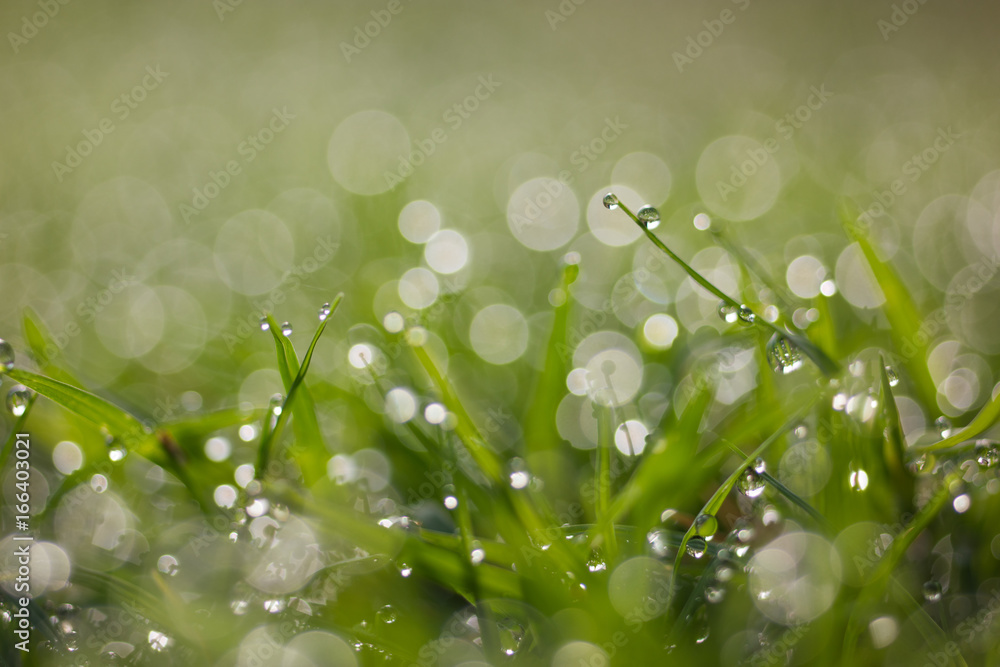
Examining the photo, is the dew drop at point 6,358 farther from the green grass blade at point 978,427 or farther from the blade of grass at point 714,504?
the green grass blade at point 978,427

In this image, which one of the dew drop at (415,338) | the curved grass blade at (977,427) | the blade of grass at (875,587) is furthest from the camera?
the dew drop at (415,338)

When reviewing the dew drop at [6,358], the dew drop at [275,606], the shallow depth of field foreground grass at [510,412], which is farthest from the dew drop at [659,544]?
the dew drop at [6,358]

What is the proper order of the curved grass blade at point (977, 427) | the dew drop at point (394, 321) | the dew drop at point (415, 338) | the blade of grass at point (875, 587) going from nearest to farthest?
the blade of grass at point (875, 587)
the curved grass blade at point (977, 427)
the dew drop at point (415, 338)
the dew drop at point (394, 321)

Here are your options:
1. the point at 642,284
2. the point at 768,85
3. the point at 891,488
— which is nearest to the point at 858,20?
the point at 768,85

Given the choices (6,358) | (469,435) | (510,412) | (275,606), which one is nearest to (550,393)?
(469,435)

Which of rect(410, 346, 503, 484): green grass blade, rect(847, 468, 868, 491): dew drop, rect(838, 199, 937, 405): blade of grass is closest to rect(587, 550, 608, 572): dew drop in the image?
rect(410, 346, 503, 484): green grass blade

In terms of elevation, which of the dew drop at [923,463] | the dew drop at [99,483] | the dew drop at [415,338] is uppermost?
the dew drop at [415,338]

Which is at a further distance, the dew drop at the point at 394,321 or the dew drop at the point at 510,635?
the dew drop at the point at 394,321
